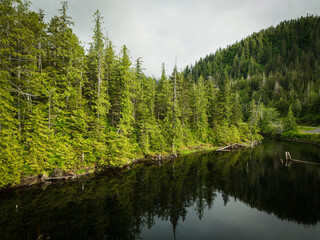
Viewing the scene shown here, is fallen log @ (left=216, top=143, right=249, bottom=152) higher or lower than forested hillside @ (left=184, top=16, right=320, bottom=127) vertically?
lower

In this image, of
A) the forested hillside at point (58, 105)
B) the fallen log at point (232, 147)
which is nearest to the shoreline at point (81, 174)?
the forested hillside at point (58, 105)

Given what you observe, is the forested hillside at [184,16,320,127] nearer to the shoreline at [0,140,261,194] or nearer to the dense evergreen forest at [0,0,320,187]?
the dense evergreen forest at [0,0,320,187]

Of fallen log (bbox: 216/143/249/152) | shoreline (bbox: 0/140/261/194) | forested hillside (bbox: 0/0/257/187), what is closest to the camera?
forested hillside (bbox: 0/0/257/187)

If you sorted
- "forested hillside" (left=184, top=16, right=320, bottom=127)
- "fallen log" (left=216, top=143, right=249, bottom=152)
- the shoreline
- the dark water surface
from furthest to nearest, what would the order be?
"forested hillside" (left=184, top=16, right=320, bottom=127), "fallen log" (left=216, top=143, right=249, bottom=152), the shoreline, the dark water surface

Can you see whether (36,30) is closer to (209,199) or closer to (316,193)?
(209,199)

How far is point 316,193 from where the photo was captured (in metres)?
15.6

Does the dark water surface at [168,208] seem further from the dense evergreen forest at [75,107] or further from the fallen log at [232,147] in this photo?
the fallen log at [232,147]

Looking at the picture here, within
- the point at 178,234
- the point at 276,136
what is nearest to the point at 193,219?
the point at 178,234

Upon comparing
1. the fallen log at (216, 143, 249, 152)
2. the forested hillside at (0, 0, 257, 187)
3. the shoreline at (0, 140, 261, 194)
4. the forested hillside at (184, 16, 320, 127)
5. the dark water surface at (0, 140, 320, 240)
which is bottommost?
the dark water surface at (0, 140, 320, 240)

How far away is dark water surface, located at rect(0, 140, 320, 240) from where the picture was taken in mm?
10211

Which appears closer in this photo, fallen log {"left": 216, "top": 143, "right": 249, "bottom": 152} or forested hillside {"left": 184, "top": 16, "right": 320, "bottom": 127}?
fallen log {"left": 216, "top": 143, "right": 249, "bottom": 152}

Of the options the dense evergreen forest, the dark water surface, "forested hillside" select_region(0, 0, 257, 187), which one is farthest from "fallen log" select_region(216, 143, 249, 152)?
the dark water surface

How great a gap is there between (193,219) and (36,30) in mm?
26068

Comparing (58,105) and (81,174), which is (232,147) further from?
(58,105)
